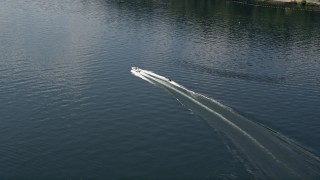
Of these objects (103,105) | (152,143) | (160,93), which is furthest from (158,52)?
(152,143)

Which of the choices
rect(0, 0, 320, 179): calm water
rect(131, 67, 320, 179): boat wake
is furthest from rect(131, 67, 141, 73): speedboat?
rect(131, 67, 320, 179): boat wake

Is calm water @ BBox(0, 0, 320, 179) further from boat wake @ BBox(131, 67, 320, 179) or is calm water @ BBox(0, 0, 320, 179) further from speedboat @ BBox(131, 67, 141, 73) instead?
speedboat @ BBox(131, 67, 141, 73)

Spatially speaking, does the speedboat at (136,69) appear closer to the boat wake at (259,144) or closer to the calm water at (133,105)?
the calm water at (133,105)

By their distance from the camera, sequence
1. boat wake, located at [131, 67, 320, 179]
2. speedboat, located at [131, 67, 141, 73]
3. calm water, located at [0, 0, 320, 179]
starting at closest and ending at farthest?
1. boat wake, located at [131, 67, 320, 179]
2. calm water, located at [0, 0, 320, 179]
3. speedboat, located at [131, 67, 141, 73]

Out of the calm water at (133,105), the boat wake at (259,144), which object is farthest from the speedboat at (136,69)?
the boat wake at (259,144)

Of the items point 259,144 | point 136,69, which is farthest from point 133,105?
point 259,144

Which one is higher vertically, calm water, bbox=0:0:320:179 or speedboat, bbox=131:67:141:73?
speedboat, bbox=131:67:141:73

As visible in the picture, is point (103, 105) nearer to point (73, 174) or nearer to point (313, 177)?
point (73, 174)
